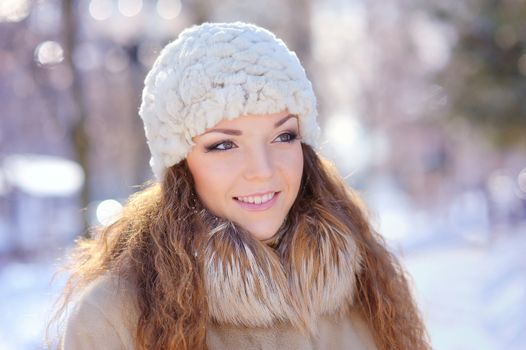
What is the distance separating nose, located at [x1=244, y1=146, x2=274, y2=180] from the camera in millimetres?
2357

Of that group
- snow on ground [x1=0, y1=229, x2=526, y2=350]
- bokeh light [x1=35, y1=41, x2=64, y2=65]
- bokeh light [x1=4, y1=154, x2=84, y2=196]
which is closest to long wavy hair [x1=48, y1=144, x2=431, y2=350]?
snow on ground [x1=0, y1=229, x2=526, y2=350]

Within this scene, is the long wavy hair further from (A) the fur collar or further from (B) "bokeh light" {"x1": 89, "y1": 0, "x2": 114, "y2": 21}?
(B) "bokeh light" {"x1": 89, "y1": 0, "x2": 114, "y2": 21}

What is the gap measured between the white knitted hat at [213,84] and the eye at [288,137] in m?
0.07

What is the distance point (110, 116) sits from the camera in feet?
58.7

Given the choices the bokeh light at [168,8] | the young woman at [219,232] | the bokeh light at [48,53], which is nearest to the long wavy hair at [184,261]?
the young woman at [219,232]

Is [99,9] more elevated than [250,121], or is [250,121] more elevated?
[99,9]

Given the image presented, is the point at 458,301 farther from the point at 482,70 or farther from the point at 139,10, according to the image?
the point at 139,10

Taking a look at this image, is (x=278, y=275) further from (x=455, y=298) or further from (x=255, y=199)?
(x=455, y=298)

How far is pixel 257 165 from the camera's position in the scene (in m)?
2.36

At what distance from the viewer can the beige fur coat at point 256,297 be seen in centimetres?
223

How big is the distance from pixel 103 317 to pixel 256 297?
44 centimetres

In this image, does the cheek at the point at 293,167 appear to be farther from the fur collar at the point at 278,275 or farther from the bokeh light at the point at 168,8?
the bokeh light at the point at 168,8

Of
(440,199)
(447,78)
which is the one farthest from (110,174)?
(447,78)

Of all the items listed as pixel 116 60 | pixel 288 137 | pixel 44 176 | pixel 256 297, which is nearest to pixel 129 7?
pixel 116 60
